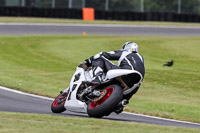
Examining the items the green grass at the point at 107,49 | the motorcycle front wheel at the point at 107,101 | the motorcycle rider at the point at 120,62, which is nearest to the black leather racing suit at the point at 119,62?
the motorcycle rider at the point at 120,62

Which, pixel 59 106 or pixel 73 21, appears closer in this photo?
pixel 59 106

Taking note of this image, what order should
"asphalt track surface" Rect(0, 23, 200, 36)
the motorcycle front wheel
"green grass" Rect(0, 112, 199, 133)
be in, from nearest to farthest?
"green grass" Rect(0, 112, 199, 133) → the motorcycle front wheel → "asphalt track surface" Rect(0, 23, 200, 36)

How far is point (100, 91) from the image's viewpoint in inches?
356

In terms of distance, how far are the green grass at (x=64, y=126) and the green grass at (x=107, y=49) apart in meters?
2.87

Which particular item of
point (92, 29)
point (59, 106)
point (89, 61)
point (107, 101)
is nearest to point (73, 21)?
point (92, 29)

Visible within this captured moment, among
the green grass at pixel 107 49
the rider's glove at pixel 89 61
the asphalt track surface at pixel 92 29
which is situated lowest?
the green grass at pixel 107 49

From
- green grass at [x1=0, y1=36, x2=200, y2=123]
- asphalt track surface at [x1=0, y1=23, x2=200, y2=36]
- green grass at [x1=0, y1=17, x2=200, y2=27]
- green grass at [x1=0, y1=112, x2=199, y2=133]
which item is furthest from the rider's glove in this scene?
green grass at [x1=0, y1=17, x2=200, y2=27]

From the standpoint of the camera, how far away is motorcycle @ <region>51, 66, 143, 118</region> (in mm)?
8812

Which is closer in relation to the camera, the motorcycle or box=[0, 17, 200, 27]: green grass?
the motorcycle

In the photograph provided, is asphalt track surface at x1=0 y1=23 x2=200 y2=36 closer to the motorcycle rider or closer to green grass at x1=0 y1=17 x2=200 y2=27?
green grass at x1=0 y1=17 x2=200 y2=27

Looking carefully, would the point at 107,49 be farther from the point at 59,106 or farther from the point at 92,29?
the point at 59,106

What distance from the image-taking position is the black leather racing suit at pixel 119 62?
359 inches

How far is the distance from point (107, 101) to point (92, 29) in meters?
26.8

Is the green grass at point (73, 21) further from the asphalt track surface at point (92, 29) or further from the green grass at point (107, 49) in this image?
the green grass at point (107, 49)
